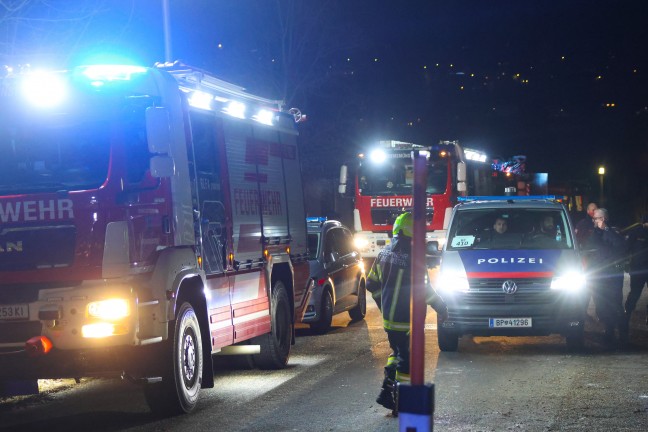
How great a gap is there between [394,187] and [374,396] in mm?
18738

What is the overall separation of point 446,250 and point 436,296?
4.80 meters

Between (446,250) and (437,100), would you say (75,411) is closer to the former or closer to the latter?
(446,250)

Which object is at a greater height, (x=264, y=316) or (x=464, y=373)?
(x=264, y=316)

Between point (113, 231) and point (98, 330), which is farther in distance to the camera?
point (113, 231)

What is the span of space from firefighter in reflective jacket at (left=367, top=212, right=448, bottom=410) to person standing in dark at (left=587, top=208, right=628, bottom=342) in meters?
5.68

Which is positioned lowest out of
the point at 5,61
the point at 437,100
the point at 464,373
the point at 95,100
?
the point at 464,373

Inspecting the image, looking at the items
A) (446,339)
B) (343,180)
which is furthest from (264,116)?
(343,180)

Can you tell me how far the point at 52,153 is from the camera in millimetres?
8617

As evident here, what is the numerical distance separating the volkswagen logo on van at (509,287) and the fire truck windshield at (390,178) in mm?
14901

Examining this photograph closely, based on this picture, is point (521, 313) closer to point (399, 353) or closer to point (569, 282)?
point (569, 282)

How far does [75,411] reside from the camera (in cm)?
938

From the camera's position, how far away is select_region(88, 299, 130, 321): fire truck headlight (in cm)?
799

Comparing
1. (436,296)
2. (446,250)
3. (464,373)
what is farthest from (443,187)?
(436,296)

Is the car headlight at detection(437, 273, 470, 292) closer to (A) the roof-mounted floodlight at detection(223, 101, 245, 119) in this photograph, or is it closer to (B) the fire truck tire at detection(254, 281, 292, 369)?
(B) the fire truck tire at detection(254, 281, 292, 369)
